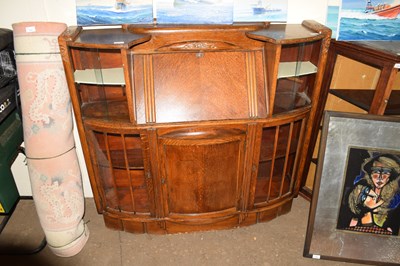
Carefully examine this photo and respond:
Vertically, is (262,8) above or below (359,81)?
above

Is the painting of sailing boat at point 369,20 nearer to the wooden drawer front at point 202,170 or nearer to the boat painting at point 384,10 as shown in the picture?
the boat painting at point 384,10

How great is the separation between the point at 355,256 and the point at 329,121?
0.91 meters

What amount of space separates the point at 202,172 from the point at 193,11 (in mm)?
968

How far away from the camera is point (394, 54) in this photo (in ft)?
5.37

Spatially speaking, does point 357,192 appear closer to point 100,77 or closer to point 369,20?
point 369,20

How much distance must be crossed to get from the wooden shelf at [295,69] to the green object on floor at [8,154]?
167cm

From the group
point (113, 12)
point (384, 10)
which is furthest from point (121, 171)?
point (384, 10)

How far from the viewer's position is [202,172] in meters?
1.87

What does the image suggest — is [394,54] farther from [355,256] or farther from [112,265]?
[112,265]

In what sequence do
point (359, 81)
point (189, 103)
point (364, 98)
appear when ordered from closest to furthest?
point (189, 103), point (364, 98), point (359, 81)

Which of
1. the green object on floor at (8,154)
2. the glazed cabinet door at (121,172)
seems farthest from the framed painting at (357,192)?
the green object on floor at (8,154)

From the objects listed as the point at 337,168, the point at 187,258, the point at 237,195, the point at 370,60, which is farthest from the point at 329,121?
the point at 187,258

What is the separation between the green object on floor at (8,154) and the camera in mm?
1754

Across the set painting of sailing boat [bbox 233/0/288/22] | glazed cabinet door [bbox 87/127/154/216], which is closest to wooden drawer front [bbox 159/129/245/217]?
glazed cabinet door [bbox 87/127/154/216]
